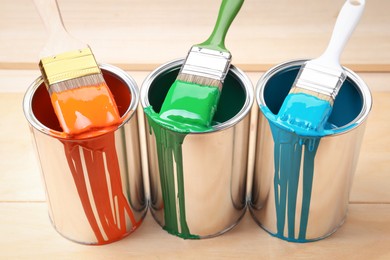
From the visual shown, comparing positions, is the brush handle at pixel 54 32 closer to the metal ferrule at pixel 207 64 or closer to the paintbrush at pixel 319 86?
the metal ferrule at pixel 207 64

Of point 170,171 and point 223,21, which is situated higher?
point 223,21

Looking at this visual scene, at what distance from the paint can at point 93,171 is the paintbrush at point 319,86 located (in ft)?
0.60

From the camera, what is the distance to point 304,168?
0.81 metres

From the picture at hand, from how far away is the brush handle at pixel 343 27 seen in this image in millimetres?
790

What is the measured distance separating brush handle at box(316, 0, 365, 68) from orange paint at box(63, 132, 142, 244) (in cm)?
27

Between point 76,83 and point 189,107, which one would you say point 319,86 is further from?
point 76,83

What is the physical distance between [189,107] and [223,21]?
12 centimetres

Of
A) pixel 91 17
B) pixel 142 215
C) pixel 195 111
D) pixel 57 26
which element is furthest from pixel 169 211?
pixel 91 17

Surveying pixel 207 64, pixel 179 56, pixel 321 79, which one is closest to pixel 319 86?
pixel 321 79

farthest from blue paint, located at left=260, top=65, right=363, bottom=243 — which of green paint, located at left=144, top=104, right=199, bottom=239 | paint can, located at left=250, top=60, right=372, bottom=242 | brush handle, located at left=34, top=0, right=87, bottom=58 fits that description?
brush handle, located at left=34, top=0, right=87, bottom=58

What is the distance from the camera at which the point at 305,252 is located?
35.2 inches

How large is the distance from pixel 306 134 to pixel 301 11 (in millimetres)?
503

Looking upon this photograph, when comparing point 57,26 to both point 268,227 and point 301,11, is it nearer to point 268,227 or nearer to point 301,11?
point 268,227

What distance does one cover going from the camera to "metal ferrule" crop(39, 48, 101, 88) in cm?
79
